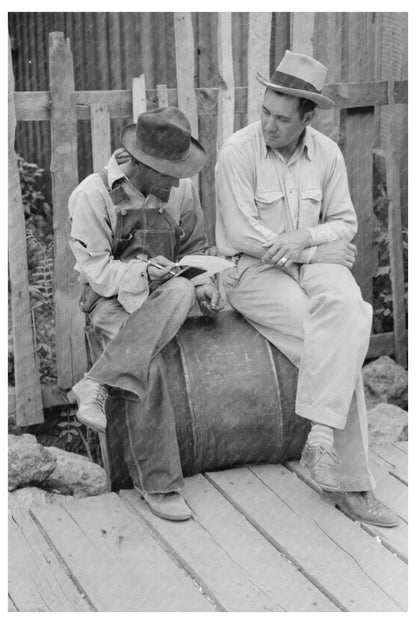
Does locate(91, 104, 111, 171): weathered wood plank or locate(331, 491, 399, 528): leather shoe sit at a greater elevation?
locate(91, 104, 111, 171): weathered wood plank

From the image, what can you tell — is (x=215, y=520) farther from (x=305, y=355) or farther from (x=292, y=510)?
(x=305, y=355)

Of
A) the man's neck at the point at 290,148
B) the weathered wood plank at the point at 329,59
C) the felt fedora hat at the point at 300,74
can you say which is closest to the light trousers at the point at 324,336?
the man's neck at the point at 290,148

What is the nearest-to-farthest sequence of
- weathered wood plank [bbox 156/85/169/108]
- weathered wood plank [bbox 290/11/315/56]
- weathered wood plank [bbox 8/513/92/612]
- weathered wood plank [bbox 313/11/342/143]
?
weathered wood plank [bbox 8/513/92/612]
weathered wood plank [bbox 156/85/169/108]
weathered wood plank [bbox 290/11/315/56]
weathered wood plank [bbox 313/11/342/143]

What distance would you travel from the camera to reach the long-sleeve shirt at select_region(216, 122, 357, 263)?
4.97m

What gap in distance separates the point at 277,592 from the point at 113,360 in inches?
52.0

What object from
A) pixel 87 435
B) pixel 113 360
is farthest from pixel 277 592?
pixel 87 435

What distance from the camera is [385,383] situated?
22.2 ft

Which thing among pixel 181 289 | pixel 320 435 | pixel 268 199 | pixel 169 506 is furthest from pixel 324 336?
pixel 169 506

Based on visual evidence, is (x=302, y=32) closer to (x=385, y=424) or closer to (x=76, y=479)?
(x=385, y=424)

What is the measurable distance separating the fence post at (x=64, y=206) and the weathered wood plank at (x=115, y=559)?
1534 mm

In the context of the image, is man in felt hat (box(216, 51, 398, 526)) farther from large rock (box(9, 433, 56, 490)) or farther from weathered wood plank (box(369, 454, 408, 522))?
large rock (box(9, 433, 56, 490))

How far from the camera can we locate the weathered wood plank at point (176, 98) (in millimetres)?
5578

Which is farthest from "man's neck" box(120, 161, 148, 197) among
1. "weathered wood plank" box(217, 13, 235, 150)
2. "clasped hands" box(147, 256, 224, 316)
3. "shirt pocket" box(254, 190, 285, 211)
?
"weathered wood plank" box(217, 13, 235, 150)

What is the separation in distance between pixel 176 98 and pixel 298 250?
155 cm
